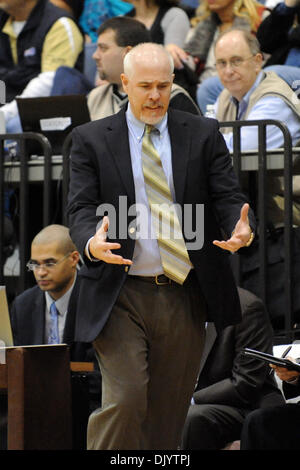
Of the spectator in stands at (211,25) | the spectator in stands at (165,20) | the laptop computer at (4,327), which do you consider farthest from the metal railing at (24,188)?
the spectator in stands at (165,20)

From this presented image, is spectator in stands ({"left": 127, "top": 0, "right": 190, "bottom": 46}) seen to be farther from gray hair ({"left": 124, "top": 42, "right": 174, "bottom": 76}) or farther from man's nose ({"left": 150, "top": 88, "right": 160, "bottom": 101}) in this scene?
man's nose ({"left": 150, "top": 88, "right": 160, "bottom": 101})

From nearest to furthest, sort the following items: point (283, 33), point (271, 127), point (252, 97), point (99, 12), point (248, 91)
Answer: point (271, 127), point (252, 97), point (248, 91), point (283, 33), point (99, 12)

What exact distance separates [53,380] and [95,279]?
1.97 ft

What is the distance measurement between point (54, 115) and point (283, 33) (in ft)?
5.89

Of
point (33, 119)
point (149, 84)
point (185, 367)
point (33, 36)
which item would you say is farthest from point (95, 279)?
point (33, 36)

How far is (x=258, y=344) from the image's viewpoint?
17.0 feet

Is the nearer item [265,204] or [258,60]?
[265,204]

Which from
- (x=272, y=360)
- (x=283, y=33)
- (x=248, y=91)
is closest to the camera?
(x=272, y=360)

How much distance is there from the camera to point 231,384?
511 cm

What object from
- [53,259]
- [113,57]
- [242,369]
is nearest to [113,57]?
[113,57]

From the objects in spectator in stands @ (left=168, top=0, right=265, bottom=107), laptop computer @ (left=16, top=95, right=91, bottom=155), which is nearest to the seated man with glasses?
laptop computer @ (left=16, top=95, right=91, bottom=155)

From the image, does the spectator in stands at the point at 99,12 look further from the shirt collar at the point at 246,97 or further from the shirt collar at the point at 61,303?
the shirt collar at the point at 61,303

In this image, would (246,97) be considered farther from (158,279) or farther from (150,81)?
(158,279)

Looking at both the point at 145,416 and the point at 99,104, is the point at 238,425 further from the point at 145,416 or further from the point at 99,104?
the point at 99,104
